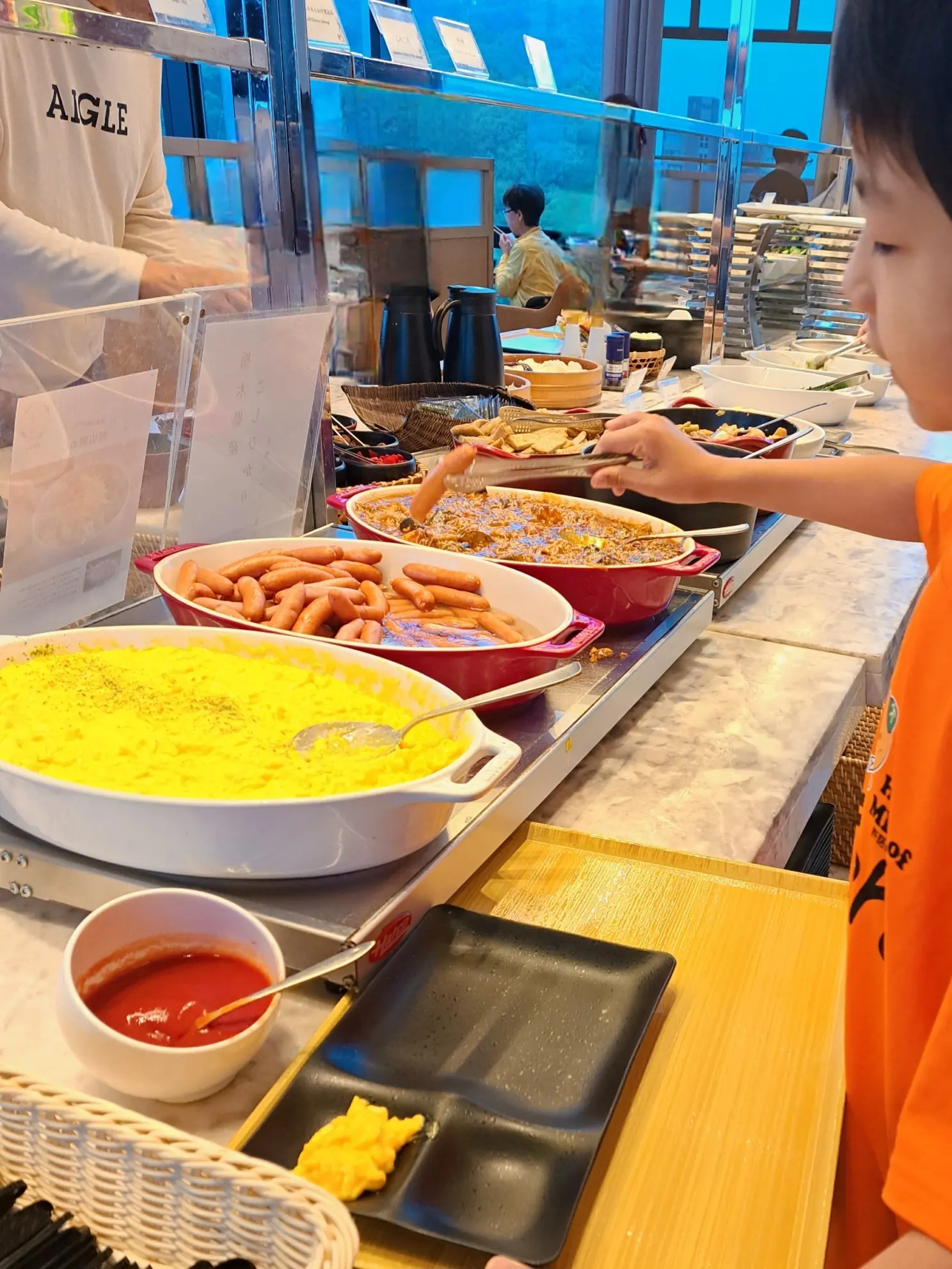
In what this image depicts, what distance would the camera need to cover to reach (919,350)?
0.70 meters

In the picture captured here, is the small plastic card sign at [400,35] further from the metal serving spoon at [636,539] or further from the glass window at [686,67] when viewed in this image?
the glass window at [686,67]

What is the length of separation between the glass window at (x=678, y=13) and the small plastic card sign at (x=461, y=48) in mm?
9270

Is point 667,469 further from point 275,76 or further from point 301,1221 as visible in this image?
point 301,1221

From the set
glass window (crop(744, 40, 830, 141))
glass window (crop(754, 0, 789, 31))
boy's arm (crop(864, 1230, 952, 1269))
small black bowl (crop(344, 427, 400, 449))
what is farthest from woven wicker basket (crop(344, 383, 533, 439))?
glass window (crop(754, 0, 789, 31))

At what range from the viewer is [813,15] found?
33.9 feet

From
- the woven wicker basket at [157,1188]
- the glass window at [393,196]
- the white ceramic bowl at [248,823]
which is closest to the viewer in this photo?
the woven wicker basket at [157,1188]

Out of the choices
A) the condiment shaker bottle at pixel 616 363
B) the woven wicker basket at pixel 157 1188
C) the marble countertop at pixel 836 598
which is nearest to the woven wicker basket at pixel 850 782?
the marble countertop at pixel 836 598

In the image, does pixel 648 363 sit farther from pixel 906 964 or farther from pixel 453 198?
pixel 906 964

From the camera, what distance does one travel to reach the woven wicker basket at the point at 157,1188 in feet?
1.82

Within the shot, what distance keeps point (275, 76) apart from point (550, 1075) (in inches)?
54.8

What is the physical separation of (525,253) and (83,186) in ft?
12.3

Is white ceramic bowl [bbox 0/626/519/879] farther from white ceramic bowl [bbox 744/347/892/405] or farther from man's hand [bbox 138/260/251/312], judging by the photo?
white ceramic bowl [bbox 744/347/892/405]

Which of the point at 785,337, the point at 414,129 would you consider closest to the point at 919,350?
the point at 414,129

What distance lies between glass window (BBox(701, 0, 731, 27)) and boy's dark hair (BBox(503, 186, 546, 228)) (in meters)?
5.14
